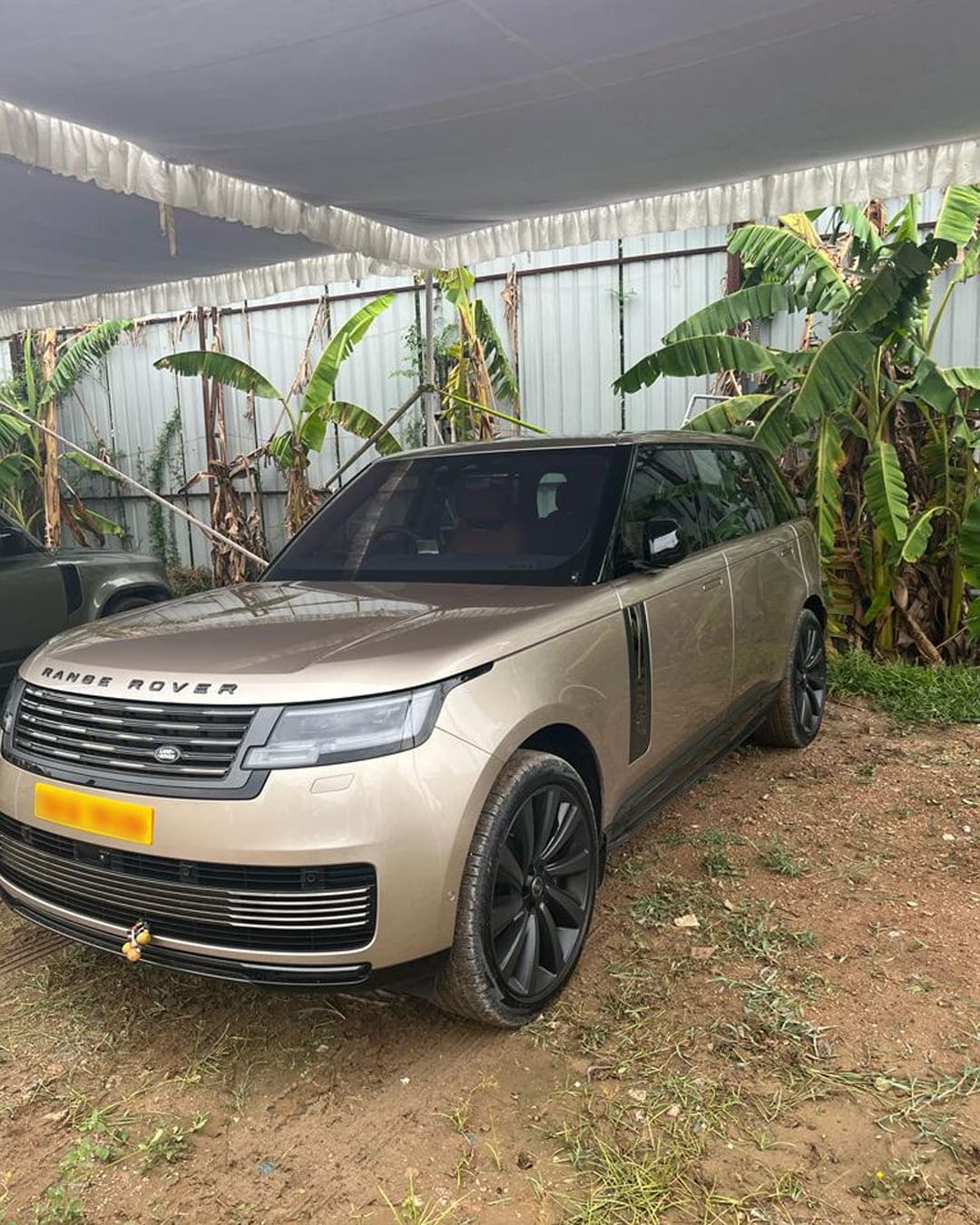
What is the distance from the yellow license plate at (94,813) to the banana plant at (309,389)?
6185mm

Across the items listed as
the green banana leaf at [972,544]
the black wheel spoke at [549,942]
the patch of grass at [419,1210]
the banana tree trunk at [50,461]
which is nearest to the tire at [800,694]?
the green banana leaf at [972,544]

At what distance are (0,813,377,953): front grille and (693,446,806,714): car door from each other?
2453mm

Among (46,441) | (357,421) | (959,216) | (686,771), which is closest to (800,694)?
(686,771)

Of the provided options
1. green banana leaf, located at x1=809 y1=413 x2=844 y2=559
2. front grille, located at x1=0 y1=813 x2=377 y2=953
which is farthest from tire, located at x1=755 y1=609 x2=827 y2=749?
front grille, located at x1=0 y1=813 x2=377 y2=953

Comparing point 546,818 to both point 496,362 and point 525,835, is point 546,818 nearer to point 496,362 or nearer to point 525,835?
point 525,835

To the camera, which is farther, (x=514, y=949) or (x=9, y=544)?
(x=9, y=544)

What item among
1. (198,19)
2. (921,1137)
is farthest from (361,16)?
(921,1137)

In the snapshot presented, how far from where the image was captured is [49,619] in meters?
6.08

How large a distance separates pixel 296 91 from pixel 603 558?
2.19 meters

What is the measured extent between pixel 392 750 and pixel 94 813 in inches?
34.3

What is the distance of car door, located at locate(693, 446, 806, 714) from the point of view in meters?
4.39

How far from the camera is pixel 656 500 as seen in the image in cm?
389

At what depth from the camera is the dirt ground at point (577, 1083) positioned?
2240mm

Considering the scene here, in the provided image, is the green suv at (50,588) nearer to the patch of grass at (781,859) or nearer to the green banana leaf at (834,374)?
the patch of grass at (781,859)
